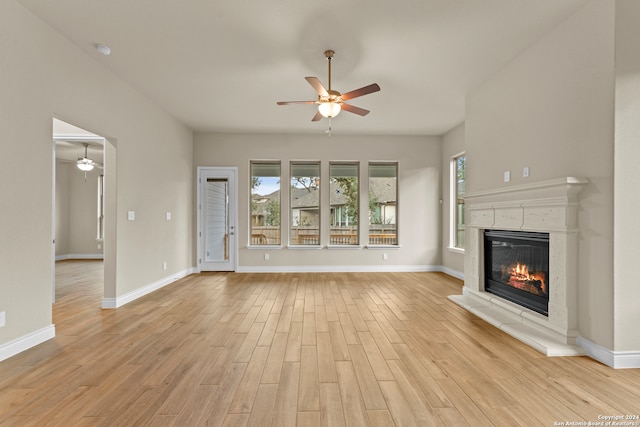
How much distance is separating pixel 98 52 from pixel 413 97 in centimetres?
411

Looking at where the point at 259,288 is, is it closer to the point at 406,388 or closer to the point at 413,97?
the point at 406,388

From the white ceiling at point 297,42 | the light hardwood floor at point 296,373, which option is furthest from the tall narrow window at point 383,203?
the light hardwood floor at point 296,373

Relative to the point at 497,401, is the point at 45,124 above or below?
above

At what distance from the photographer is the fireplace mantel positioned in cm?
281

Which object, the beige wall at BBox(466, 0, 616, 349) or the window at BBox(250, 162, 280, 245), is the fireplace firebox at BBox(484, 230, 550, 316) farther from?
the window at BBox(250, 162, 280, 245)

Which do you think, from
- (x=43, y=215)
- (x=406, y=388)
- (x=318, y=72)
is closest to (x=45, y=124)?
(x=43, y=215)

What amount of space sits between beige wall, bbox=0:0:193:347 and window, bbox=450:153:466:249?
5731 mm

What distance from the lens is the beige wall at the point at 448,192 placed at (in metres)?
6.31

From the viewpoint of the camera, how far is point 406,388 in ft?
7.22

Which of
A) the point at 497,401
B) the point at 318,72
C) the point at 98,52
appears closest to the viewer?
the point at 497,401

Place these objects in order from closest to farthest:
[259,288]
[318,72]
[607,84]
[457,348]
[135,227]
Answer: [607,84], [457,348], [318,72], [135,227], [259,288]

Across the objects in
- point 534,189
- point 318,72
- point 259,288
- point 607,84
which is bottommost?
point 259,288

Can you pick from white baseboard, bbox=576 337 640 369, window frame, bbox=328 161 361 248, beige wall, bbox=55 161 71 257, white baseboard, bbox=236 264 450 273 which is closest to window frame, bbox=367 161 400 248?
window frame, bbox=328 161 361 248

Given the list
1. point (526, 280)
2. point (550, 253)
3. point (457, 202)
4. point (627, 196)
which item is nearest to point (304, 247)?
point (457, 202)
